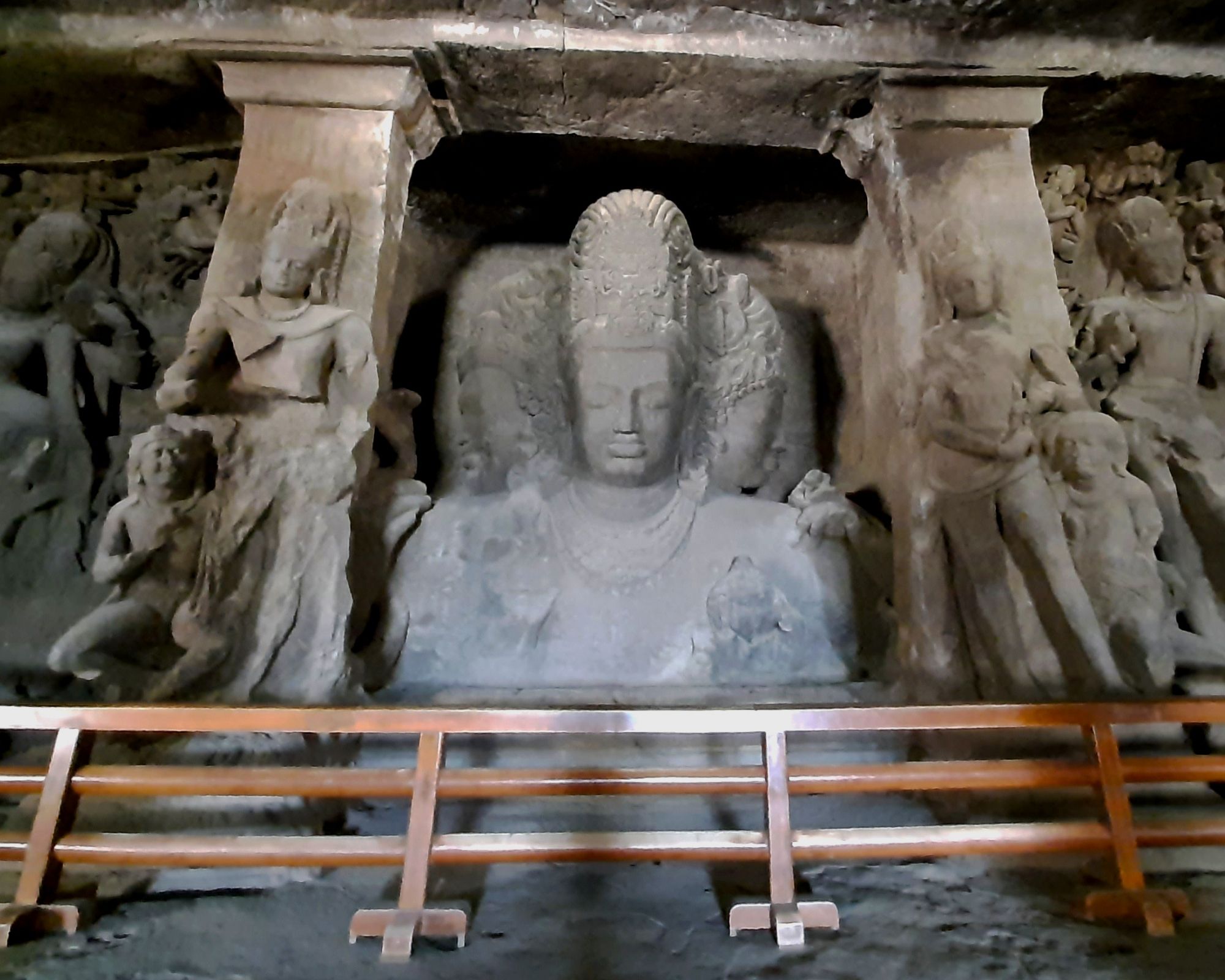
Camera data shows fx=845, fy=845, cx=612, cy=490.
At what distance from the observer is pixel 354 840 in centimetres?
176

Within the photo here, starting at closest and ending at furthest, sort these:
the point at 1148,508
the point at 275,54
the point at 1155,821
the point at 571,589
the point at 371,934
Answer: the point at 371,934, the point at 1155,821, the point at 1148,508, the point at 275,54, the point at 571,589

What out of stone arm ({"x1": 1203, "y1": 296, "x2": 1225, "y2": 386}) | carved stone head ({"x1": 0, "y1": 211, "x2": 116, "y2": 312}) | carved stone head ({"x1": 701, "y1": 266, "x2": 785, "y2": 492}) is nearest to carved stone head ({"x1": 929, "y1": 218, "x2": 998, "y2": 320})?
carved stone head ({"x1": 701, "y1": 266, "x2": 785, "y2": 492})

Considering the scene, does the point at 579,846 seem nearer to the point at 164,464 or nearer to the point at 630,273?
the point at 164,464

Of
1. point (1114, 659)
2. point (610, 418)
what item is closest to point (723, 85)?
point (610, 418)

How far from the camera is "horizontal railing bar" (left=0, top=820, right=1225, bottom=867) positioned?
1.73 m

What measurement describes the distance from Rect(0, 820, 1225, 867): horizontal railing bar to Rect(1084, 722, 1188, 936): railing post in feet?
0.11

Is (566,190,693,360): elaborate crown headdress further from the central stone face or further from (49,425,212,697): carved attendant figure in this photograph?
(49,425,212,697): carved attendant figure

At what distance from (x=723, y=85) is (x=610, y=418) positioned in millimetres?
1321

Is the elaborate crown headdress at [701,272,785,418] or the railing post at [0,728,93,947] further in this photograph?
the elaborate crown headdress at [701,272,785,418]

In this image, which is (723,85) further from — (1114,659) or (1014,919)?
(1014,919)

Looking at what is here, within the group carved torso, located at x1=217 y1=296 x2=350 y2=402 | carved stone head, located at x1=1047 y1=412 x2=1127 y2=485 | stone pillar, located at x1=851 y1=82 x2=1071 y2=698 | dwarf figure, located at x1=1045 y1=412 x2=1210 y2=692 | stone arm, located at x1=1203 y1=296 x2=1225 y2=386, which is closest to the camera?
dwarf figure, located at x1=1045 y1=412 x2=1210 y2=692

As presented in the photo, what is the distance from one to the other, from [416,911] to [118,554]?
150 cm

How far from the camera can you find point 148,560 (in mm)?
2516

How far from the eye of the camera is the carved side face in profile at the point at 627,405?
10.5 ft
